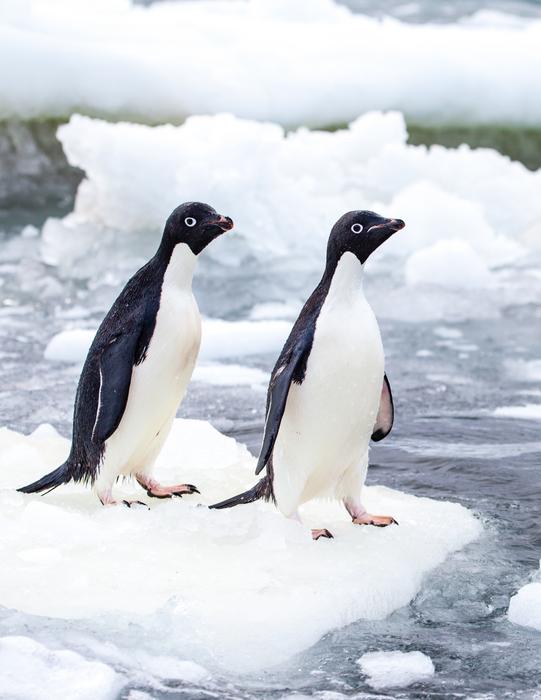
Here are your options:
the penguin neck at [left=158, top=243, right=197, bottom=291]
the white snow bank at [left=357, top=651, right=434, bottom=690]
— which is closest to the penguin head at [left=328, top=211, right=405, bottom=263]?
the penguin neck at [left=158, top=243, right=197, bottom=291]

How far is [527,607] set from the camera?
233cm

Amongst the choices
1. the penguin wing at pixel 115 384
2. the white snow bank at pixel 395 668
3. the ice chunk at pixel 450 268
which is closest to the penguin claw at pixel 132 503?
the penguin wing at pixel 115 384

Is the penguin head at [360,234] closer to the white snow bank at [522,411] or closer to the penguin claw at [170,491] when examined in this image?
the penguin claw at [170,491]

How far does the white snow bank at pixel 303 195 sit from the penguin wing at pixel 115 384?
317 cm

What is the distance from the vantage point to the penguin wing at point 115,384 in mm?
2848

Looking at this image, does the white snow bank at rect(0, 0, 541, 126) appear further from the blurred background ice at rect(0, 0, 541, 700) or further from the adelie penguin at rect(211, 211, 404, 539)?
the adelie penguin at rect(211, 211, 404, 539)

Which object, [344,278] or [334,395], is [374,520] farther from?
[344,278]

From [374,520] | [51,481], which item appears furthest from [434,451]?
[51,481]

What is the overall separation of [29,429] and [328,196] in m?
3.73

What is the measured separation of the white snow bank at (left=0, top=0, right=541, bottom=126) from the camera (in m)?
7.59

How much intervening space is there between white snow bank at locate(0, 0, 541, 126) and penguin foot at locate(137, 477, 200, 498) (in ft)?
16.4

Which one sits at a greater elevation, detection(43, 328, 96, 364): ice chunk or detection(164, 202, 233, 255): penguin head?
detection(164, 202, 233, 255): penguin head

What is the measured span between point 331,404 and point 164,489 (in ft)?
1.70

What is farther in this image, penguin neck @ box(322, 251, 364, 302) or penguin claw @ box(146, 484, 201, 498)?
penguin claw @ box(146, 484, 201, 498)
